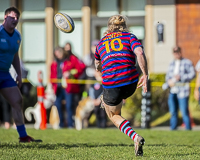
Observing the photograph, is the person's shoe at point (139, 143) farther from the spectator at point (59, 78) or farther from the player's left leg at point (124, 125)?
the spectator at point (59, 78)

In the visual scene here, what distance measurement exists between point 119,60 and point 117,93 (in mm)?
427

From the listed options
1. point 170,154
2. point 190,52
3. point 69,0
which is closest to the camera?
point 170,154

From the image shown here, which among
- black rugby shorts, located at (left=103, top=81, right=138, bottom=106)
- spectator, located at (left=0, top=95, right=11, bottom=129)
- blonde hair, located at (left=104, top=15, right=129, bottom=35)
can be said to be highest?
blonde hair, located at (left=104, top=15, right=129, bottom=35)

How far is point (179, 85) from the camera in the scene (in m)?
12.4

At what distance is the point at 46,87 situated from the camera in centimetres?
1530

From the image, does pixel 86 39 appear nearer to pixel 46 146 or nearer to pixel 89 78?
pixel 89 78

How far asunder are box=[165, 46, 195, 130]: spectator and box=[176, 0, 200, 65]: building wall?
3.43 meters

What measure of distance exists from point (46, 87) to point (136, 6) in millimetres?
4046

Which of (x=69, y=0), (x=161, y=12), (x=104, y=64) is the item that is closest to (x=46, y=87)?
(x=69, y=0)

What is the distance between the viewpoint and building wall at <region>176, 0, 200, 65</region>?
621 inches

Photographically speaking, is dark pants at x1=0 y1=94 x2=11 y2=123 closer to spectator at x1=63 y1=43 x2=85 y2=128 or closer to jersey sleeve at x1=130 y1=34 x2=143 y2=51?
spectator at x1=63 y1=43 x2=85 y2=128

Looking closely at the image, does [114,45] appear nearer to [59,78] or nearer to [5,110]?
[59,78]

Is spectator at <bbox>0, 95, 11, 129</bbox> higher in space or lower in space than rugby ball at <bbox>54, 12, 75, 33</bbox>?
lower

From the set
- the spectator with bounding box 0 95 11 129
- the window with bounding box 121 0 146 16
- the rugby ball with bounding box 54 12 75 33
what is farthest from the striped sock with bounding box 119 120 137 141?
the window with bounding box 121 0 146 16
